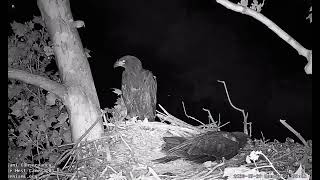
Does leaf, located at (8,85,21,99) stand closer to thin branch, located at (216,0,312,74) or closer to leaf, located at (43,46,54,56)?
leaf, located at (43,46,54,56)

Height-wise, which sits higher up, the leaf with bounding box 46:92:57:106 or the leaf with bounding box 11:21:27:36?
the leaf with bounding box 11:21:27:36

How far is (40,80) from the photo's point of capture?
3.41 metres

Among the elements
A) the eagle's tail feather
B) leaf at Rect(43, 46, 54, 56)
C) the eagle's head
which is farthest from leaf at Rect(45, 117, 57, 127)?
the eagle's tail feather

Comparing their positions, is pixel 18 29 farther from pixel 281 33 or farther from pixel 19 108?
pixel 281 33

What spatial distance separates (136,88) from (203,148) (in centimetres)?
191

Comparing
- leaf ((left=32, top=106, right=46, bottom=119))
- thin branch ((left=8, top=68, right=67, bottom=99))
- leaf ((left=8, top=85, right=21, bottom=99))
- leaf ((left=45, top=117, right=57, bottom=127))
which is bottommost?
leaf ((left=45, top=117, right=57, bottom=127))

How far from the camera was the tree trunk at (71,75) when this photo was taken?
3492 millimetres

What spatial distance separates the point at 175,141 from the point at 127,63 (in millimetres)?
1845

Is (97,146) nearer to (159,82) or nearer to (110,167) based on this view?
(110,167)

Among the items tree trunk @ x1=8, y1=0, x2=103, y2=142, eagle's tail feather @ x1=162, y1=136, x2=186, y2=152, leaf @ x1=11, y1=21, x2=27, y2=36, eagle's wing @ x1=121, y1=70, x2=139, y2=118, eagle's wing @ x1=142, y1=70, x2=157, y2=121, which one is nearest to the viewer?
eagle's tail feather @ x1=162, y1=136, x2=186, y2=152

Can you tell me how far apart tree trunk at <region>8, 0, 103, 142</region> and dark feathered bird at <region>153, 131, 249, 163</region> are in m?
0.82

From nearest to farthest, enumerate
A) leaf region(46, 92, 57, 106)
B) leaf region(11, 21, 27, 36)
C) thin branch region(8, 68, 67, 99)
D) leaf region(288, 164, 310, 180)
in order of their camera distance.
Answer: leaf region(288, 164, 310, 180), thin branch region(8, 68, 67, 99), leaf region(46, 92, 57, 106), leaf region(11, 21, 27, 36)

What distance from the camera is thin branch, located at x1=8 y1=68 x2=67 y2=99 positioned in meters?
3.36

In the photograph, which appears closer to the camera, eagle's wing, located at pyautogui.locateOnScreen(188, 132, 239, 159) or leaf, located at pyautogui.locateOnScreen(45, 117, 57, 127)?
eagle's wing, located at pyautogui.locateOnScreen(188, 132, 239, 159)
